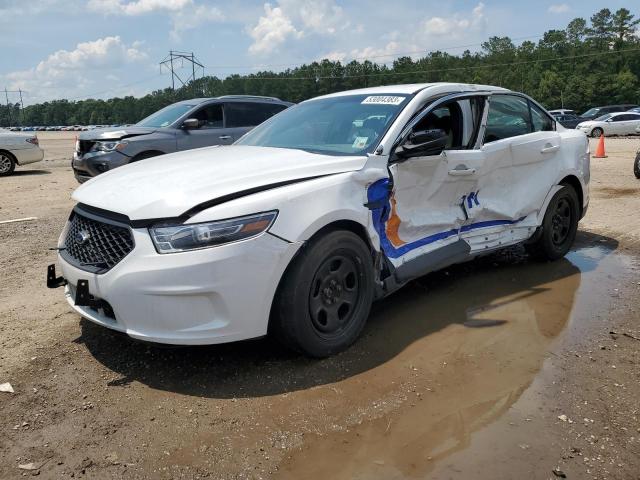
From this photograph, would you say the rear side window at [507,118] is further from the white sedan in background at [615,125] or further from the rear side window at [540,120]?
the white sedan in background at [615,125]

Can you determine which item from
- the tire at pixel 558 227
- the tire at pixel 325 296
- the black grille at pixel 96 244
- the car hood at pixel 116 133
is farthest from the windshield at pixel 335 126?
the car hood at pixel 116 133

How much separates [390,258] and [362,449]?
151 cm

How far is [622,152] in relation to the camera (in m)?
19.1

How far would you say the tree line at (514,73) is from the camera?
244 feet

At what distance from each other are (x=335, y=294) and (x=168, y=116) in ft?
23.9

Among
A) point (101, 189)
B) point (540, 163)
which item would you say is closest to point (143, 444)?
point (101, 189)

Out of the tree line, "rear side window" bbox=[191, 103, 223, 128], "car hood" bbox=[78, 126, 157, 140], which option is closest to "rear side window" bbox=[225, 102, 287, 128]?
"rear side window" bbox=[191, 103, 223, 128]

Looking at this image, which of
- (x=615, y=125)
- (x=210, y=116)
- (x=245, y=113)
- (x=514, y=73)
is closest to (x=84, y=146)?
(x=210, y=116)

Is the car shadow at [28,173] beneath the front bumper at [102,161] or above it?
beneath

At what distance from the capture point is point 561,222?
566 centimetres

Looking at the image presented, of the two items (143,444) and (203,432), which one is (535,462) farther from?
(143,444)

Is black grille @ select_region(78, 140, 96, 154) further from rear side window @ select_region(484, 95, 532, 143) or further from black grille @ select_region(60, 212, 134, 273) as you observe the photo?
rear side window @ select_region(484, 95, 532, 143)

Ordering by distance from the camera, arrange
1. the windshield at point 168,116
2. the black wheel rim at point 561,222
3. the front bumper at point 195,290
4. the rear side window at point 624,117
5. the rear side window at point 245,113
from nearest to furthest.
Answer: the front bumper at point 195,290 → the black wheel rim at point 561,222 → the windshield at point 168,116 → the rear side window at point 245,113 → the rear side window at point 624,117

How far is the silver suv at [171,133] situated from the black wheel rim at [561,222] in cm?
Result: 583
